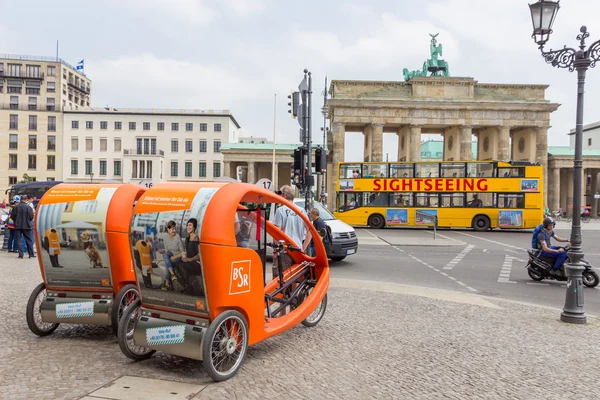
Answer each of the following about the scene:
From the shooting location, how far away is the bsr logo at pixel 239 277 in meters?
4.91

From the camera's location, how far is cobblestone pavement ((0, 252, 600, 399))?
469 centimetres

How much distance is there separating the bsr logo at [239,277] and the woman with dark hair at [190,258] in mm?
344

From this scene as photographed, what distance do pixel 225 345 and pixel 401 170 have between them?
27958mm

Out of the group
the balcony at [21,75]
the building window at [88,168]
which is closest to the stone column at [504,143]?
the building window at [88,168]

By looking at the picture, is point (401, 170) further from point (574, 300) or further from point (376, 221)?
point (574, 300)

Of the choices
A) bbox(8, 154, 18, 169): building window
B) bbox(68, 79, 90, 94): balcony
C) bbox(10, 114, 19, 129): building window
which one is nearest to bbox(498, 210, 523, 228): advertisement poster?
bbox(8, 154, 18, 169): building window

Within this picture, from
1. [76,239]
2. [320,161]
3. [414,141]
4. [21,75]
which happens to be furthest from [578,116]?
[21,75]

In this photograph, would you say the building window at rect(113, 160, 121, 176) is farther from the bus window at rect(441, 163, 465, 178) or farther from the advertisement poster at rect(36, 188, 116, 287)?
the advertisement poster at rect(36, 188, 116, 287)

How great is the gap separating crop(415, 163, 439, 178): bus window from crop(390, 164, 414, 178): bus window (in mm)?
377

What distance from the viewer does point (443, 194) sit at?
31.9m

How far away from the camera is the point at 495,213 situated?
31594 mm

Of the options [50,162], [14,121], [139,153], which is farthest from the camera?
[14,121]

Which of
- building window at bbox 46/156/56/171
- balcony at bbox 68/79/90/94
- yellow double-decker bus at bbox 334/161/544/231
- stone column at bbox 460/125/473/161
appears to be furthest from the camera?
balcony at bbox 68/79/90/94

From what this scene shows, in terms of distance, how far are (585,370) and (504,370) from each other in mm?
883
